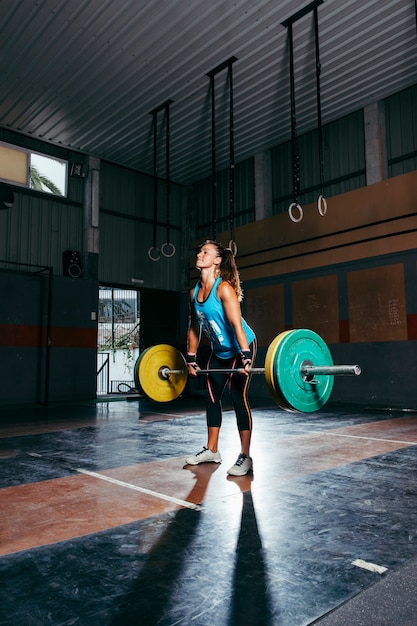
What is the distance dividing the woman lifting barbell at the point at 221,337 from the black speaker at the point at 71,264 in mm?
5406

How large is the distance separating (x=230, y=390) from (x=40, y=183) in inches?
251

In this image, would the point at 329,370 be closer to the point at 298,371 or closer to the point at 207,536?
the point at 298,371

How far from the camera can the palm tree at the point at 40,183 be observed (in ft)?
24.9

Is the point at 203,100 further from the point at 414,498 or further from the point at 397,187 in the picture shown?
the point at 414,498

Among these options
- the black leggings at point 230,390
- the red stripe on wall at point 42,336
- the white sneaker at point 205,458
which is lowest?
the white sneaker at point 205,458

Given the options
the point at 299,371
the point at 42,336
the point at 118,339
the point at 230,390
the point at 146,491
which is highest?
the point at 118,339

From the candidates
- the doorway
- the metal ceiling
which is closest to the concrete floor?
the metal ceiling

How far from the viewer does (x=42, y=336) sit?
7.32m

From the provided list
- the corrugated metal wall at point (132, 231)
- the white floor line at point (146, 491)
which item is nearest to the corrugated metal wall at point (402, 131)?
the corrugated metal wall at point (132, 231)

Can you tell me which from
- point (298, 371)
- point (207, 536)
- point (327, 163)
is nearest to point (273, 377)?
point (298, 371)

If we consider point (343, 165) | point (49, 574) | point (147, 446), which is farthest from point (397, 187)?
point (49, 574)

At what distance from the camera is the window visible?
7.29 metres

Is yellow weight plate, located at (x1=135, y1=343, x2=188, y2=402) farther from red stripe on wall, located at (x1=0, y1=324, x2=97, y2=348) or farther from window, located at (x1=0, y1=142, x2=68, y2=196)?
window, located at (x1=0, y1=142, x2=68, y2=196)

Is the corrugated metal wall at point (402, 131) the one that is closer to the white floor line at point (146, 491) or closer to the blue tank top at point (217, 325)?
the blue tank top at point (217, 325)
